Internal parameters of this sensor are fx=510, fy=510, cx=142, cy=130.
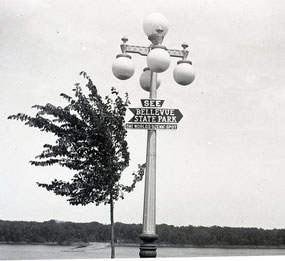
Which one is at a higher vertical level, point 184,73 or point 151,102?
point 184,73

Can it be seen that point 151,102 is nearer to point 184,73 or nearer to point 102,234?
point 184,73

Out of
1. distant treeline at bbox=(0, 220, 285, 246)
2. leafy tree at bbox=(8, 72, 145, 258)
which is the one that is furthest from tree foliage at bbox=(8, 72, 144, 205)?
distant treeline at bbox=(0, 220, 285, 246)

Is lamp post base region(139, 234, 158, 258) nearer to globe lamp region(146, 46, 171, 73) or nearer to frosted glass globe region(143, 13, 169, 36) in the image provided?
globe lamp region(146, 46, 171, 73)

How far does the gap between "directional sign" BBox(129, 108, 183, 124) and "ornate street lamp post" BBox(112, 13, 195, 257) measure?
12 centimetres

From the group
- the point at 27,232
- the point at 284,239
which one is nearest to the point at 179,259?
the point at 284,239

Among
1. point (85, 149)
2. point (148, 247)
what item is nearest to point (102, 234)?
point (85, 149)

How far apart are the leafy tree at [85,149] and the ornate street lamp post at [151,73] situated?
3460 mm

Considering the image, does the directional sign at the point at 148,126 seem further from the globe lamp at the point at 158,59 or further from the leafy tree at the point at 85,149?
the leafy tree at the point at 85,149

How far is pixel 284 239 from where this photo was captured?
36.9ft

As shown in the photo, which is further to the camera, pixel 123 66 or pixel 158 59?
pixel 123 66

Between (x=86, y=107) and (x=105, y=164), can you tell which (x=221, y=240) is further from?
(x=86, y=107)

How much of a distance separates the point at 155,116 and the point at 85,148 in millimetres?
4124

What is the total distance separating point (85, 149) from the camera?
8859mm

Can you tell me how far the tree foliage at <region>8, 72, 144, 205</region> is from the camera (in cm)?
878
